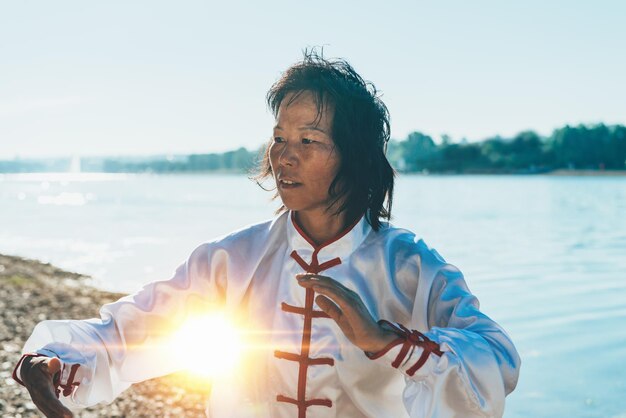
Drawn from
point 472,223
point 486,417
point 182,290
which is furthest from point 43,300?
point 472,223

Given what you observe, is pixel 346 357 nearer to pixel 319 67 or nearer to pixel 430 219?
pixel 319 67

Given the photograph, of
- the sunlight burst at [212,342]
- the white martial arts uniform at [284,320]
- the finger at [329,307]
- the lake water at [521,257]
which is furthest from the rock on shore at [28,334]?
the finger at [329,307]

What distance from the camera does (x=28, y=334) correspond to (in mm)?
9164

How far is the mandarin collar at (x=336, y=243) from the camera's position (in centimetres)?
246

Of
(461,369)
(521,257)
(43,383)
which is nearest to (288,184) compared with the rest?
(461,369)

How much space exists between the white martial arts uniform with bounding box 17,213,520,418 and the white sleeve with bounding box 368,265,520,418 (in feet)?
0.05

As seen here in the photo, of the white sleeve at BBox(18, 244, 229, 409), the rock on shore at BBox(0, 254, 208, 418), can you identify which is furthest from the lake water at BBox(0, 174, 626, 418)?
the rock on shore at BBox(0, 254, 208, 418)

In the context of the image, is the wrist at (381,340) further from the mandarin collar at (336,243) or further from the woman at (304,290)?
the mandarin collar at (336,243)

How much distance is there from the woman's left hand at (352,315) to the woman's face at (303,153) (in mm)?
495

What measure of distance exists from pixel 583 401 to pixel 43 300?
8.45 m

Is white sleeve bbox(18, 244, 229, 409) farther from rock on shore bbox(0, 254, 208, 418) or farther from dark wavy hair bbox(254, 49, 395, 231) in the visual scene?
rock on shore bbox(0, 254, 208, 418)

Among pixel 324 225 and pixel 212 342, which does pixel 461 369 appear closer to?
pixel 324 225

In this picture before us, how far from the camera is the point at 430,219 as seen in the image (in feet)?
127

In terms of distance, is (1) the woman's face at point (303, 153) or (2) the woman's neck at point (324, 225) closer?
(1) the woman's face at point (303, 153)
